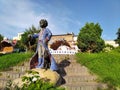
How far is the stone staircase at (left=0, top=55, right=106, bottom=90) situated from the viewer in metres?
10.1

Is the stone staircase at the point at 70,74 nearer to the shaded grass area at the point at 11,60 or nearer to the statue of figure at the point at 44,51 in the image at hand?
the shaded grass area at the point at 11,60

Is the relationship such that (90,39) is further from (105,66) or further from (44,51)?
(44,51)

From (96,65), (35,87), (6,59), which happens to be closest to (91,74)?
(96,65)

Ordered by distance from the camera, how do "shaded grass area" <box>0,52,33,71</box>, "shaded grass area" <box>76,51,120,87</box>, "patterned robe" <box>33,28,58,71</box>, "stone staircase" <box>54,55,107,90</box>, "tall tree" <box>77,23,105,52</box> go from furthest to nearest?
"tall tree" <box>77,23,105,52</box>
"shaded grass area" <box>0,52,33,71</box>
"shaded grass area" <box>76,51,120,87</box>
"patterned robe" <box>33,28,58,71</box>
"stone staircase" <box>54,55,107,90</box>

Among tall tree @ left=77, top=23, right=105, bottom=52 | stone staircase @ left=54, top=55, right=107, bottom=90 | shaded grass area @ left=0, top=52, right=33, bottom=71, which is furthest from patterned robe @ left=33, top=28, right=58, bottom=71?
tall tree @ left=77, top=23, right=105, bottom=52

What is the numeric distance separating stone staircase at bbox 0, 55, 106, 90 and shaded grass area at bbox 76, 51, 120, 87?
304mm

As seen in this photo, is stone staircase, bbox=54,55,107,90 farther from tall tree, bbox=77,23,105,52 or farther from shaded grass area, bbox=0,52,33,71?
tall tree, bbox=77,23,105,52

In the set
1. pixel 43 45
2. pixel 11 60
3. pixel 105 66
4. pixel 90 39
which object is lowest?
pixel 105 66

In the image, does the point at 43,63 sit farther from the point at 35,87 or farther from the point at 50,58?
the point at 35,87

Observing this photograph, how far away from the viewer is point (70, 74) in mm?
12688

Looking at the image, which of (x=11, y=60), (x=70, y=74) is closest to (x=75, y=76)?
(x=70, y=74)

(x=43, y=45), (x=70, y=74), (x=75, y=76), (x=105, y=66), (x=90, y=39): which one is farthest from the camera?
(x=90, y=39)

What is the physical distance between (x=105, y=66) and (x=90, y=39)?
19.5 m

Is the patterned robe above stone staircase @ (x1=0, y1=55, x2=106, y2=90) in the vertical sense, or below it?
above
